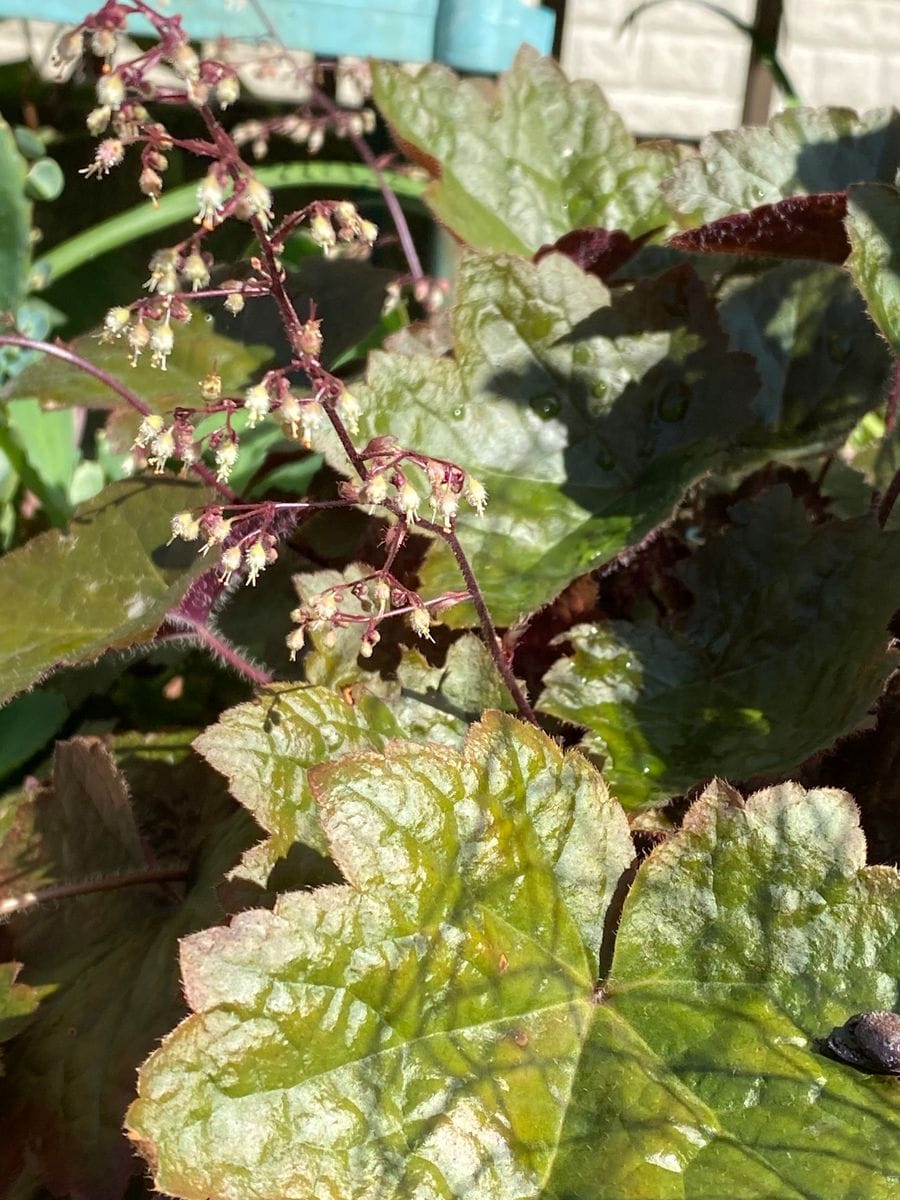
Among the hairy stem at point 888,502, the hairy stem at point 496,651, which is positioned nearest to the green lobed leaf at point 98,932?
the hairy stem at point 496,651

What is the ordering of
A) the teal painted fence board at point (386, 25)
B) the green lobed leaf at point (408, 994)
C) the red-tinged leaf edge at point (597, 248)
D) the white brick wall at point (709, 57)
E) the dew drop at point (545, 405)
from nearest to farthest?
the green lobed leaf at point (408, 994) → the dew drop at point (545, 405) → the red-tinged leaf edge at point (597, 248) → the teal painted fence board at point (386, 25) → the white brick wall at point (709, 57)

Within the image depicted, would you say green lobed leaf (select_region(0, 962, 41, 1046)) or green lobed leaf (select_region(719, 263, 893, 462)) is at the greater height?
green lobed leaf (select_region(719, 263, 893, 462))

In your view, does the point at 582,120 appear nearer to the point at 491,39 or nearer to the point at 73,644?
the point at 491,39

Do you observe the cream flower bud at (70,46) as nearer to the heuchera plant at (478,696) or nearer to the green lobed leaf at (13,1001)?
the heuchera plant at (478,696)

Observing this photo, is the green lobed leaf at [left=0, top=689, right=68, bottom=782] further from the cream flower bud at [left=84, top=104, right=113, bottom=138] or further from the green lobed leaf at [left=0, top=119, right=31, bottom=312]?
the cream flower bud at [left=84, top=104, right=113, bottom=138]

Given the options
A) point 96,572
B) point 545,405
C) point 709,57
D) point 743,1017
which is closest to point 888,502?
point 545,405

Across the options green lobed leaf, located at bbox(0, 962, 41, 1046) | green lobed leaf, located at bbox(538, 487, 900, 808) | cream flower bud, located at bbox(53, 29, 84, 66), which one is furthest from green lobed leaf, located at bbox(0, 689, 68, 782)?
cream flower bud, located at bbox(53, 29, 84, 66)

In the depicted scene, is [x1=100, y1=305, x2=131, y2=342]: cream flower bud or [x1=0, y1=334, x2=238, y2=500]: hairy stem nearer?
[x1=100, y1=305, x2=131, y2=342]: cream flower bud

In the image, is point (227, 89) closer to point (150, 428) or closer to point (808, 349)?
point (150, 428)
